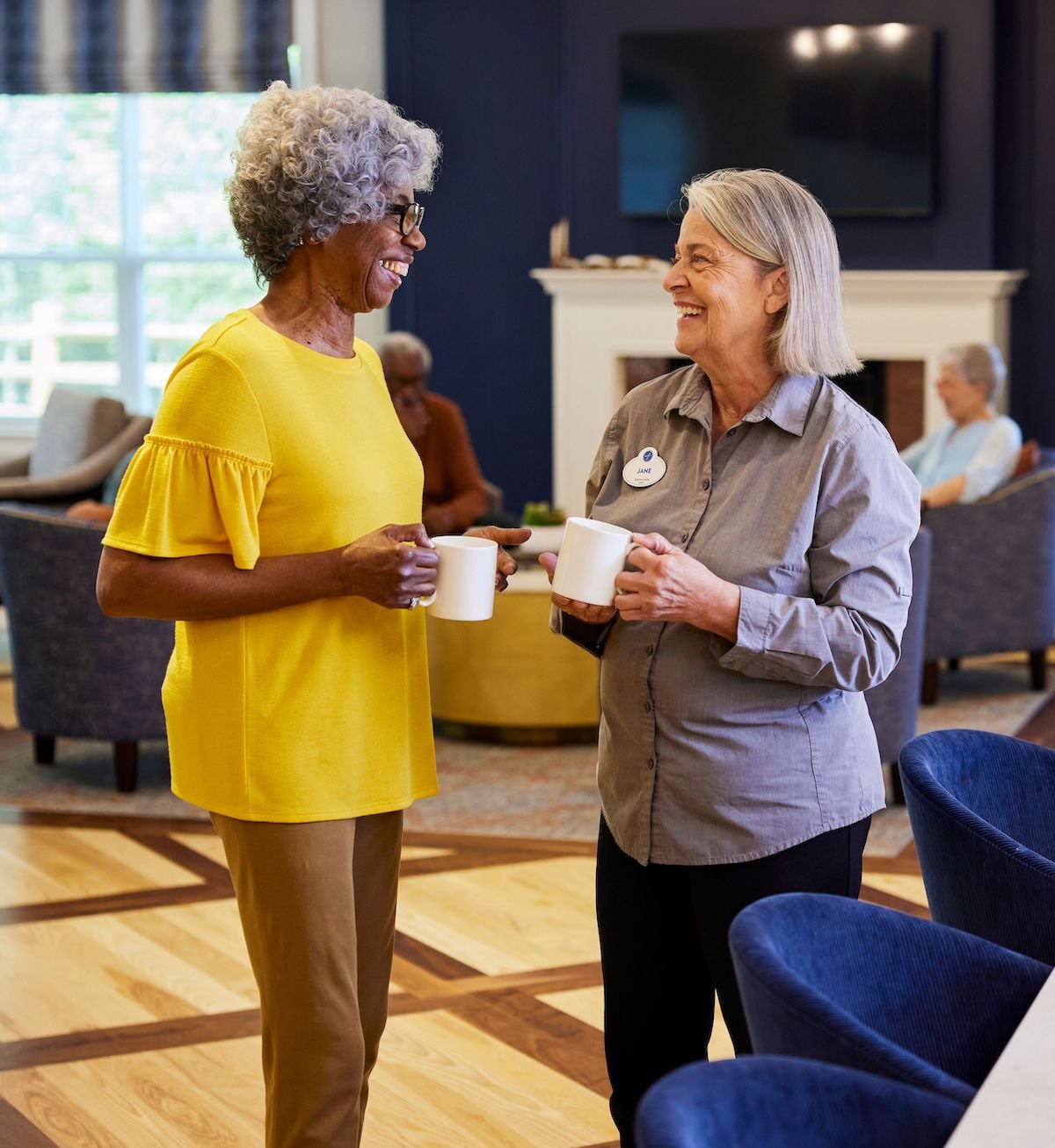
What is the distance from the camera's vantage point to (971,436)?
582cm

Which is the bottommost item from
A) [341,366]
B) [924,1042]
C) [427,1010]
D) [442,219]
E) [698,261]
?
[427,1010]

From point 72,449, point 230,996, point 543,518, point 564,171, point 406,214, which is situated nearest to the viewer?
point 406,214

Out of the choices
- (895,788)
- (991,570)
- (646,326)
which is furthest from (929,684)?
(646,326)

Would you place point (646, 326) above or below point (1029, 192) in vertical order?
below

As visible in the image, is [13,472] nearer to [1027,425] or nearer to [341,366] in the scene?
[1027,425]

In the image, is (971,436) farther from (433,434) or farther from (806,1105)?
(806,1105)

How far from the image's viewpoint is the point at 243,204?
177 cm

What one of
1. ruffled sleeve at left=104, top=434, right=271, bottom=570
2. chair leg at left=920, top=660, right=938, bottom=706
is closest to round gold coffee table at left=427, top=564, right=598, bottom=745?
chair leg at left=920, top=660, right=938, bottom=706

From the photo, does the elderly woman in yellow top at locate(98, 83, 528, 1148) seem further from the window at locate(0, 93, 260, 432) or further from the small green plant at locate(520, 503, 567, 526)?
the window at locate(0, 93, 260, 432)

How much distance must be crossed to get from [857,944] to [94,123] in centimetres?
804

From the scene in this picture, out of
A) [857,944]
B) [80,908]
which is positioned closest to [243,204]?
[857,944]

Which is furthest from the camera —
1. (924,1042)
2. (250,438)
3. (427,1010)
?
(427,1010)

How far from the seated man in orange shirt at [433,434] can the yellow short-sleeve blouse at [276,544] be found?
11.2 feet

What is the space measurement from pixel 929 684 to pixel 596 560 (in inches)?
169
